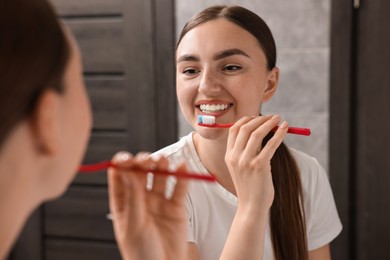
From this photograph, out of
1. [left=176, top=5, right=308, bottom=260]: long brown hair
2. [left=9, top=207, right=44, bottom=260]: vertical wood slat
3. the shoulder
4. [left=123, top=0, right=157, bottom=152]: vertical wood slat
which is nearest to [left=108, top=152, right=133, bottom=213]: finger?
[left=176, top=5, right=308, bottom=260]: long brown hair

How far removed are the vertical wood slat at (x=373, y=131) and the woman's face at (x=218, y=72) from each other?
30.6 inches

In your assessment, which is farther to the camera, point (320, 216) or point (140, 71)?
point (140, 71)

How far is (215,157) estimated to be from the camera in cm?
126

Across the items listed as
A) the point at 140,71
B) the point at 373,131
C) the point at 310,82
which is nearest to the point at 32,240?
the point at 140,71

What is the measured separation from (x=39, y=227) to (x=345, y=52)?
1353 millimetres

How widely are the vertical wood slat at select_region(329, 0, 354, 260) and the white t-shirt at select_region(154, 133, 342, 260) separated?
0.60m

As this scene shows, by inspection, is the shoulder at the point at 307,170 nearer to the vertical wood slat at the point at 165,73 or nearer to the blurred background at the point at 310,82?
the blurred background at the point at 310,82

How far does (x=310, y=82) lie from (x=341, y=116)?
151 millimetres

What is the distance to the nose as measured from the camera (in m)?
1.18

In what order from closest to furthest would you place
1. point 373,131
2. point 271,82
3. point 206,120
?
point 206,120 → point 271,82 → point 373,131

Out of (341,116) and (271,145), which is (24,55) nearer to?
(271,145)

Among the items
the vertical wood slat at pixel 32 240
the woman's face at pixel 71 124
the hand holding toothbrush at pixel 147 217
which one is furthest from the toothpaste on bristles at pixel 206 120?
the vertical wood slat at pixel 32 240

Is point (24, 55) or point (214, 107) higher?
point (24, 55)

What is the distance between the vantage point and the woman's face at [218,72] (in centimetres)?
118
